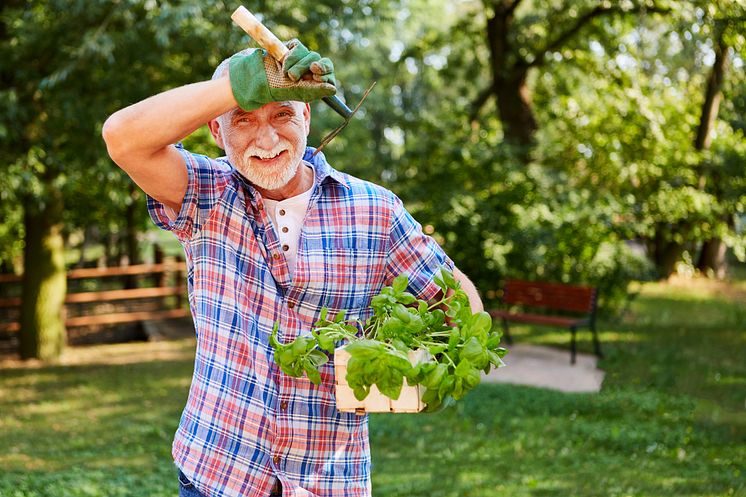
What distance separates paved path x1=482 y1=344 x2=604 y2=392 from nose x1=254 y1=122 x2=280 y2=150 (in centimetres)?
721

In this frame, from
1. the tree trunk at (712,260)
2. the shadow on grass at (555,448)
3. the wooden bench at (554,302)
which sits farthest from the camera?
the tree trunk at (712,260)

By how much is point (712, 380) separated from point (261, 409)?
8287mm

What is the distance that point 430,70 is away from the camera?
62.0 feet

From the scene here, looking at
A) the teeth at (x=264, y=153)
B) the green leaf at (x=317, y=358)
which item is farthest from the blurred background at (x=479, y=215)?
the green leaf at (x=317, y=358)

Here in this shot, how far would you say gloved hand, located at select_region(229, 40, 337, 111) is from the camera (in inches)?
81.5

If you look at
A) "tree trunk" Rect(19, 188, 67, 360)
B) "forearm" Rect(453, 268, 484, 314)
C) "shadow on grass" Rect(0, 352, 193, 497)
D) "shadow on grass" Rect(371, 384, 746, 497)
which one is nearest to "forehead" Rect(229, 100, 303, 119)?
"forearm" Rect(453, 268, 484, 314)

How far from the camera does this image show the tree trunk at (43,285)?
11781mm

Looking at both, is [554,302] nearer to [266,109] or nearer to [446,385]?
[266,109]

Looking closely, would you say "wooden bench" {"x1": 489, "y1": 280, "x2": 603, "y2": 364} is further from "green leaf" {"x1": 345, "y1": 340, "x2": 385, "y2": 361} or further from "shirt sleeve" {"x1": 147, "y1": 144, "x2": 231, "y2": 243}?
"green leaf" {"x1": 345, "y1": 340, "x2": 385, "y2": 361}

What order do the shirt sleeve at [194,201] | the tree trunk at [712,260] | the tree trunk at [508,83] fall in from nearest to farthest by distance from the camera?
the shirt sleeve at [194,201] → the tree trunk at [508,83] → the tree trunk at [712,260]

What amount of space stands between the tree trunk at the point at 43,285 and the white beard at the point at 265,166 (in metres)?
9.78

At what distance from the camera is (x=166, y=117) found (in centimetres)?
216

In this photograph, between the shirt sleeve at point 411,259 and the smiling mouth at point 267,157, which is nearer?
the smiling mouth at point 267,157

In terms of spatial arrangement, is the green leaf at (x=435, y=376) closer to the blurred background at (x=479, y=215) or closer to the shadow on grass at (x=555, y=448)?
the blurred background at (x=479, y=215)
